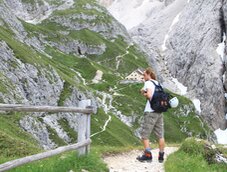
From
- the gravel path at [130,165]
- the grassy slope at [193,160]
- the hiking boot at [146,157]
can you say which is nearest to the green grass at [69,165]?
the gravel path at [130,165]

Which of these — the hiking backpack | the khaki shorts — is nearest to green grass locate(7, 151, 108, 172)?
the khaki shorts

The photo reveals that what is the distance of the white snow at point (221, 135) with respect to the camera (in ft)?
586

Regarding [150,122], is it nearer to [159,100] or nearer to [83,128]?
[159,100]

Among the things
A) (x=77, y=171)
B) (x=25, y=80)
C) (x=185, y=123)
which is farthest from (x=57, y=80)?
(x=77, y=171)

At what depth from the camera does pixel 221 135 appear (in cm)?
18600

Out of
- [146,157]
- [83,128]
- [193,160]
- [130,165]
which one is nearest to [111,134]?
[146,157]

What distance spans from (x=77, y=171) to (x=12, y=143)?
8264mm

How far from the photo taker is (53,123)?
96.6m

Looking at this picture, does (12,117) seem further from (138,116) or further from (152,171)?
(138,116)

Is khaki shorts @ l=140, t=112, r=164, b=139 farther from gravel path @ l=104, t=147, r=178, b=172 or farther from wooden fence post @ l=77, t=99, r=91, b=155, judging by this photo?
wooden fence post @ l=77, t=99, r=91, b=155

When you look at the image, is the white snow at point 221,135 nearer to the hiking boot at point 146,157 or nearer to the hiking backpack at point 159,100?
the hiking boot at point 146,157

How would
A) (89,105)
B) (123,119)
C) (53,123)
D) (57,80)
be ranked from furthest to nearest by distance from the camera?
(123,119) < (57,80) < (53,123) < (89,105)

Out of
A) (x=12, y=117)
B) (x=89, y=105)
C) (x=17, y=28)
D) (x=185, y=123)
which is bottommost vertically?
(x=185, y=123)

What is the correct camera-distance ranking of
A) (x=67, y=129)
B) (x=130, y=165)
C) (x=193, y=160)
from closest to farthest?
1. (x=193, y=160)
2. (x=130, y=165)
3. (x=67, y=129)
